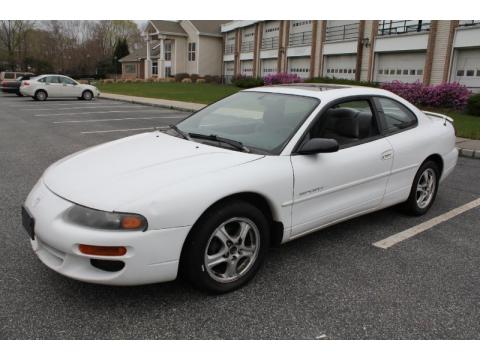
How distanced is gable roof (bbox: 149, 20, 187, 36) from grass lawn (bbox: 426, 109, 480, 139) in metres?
40.1

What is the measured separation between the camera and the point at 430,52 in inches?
950

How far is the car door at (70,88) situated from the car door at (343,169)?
22986 millimetres

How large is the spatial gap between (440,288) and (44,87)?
24.6 metres

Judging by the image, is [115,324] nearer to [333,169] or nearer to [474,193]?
[333,169]

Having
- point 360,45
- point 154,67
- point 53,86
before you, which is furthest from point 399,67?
point 154,67

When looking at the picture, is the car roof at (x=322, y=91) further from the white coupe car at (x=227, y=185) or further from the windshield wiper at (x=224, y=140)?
the windshield wiper at (x=224, y=140)

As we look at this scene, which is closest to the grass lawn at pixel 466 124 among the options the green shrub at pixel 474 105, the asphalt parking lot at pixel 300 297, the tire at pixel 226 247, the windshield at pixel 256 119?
the green shrub at pixel 474 105

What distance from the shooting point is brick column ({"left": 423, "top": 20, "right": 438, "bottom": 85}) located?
77.9 feet

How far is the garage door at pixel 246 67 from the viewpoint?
4416 centimetres

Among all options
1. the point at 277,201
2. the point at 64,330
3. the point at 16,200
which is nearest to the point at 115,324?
the point at 64,330

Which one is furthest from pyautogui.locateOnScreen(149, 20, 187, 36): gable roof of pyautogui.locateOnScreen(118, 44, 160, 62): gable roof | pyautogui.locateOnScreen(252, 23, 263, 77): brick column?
pyautogui.locateOnScreen(252, 23, 263, 77): brick column

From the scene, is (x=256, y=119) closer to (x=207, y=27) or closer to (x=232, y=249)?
(x=232, y=249)

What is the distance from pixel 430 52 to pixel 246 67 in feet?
77.7

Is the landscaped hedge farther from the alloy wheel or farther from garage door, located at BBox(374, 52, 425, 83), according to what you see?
the alloy wheel
